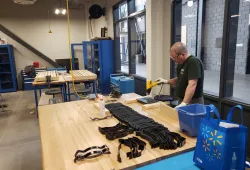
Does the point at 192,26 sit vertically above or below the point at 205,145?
above

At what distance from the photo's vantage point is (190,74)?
2150 mm

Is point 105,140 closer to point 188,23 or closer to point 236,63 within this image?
point 236,63

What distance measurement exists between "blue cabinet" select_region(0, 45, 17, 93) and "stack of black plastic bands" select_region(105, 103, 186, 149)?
6500 millimetres


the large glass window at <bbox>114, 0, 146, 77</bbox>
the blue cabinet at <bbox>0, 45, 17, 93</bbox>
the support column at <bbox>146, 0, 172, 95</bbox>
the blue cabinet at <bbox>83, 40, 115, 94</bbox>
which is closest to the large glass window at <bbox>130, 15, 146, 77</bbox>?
the large glass window at <bbox>114, 0, 146, 77</bbox>

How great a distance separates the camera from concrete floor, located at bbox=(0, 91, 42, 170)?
2.73 m

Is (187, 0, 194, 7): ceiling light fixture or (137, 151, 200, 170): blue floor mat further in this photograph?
(187, 0, 194, 7): ceiling light fixture

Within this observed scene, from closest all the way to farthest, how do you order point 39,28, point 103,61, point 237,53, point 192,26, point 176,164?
point 176,164, point 237,53, point 192,26, point 103,61, point 39,28

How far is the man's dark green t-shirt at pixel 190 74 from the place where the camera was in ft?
7.00

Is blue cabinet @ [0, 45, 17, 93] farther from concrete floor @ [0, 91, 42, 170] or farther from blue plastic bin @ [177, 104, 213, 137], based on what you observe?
blue plastic bin @ [177, 104, 213, 137]

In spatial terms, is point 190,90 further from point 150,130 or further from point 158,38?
point 158,38

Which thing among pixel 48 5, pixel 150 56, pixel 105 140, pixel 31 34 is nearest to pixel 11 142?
pixel 105 140

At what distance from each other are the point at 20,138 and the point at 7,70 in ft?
16.1

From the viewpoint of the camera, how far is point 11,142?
335cm

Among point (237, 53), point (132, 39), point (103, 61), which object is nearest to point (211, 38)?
point (237, 53)
